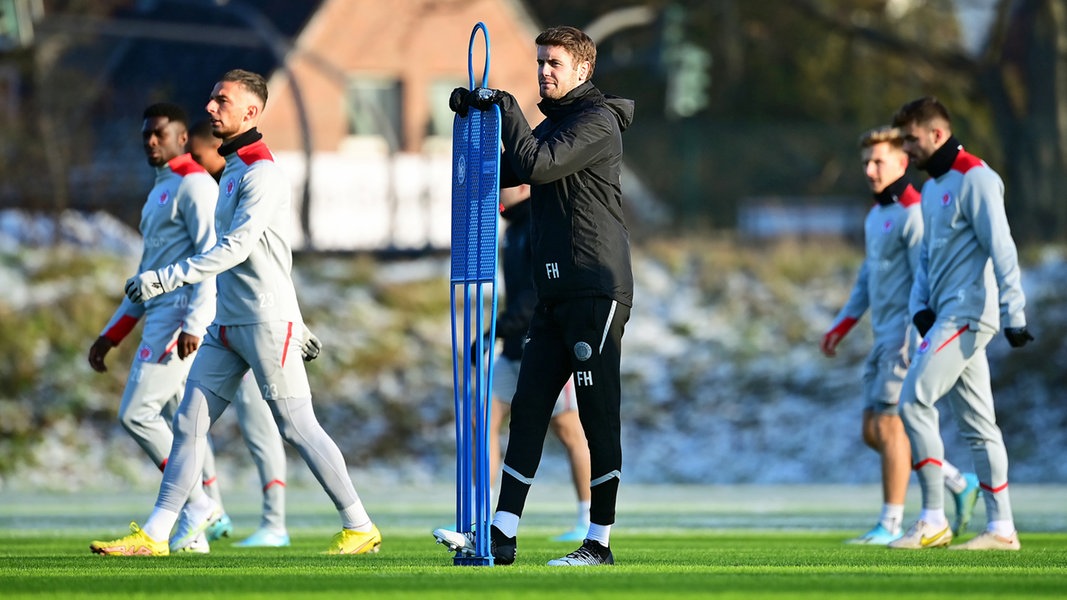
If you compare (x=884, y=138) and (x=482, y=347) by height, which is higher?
(x=884, y=138)

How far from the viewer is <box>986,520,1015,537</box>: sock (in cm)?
1113

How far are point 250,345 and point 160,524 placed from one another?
3.28ft

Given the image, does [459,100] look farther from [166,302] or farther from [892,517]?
[892,517]

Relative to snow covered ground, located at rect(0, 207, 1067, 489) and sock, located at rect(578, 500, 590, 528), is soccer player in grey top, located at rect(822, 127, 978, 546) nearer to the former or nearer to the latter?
sock, located at rect(578, 500, 590, 528)

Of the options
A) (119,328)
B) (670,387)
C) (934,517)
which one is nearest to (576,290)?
(119,328)

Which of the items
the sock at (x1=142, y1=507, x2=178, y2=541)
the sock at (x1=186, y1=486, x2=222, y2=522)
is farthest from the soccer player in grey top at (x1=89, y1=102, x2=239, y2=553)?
the sock at (x1=142, y1=507, x2=178, y2=541)

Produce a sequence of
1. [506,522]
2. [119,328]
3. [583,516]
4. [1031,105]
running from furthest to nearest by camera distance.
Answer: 1. [1031,105]
2. [583,516]
3. [119,328]
4. [506,522]

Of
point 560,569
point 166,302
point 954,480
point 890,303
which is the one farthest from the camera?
point 954,480

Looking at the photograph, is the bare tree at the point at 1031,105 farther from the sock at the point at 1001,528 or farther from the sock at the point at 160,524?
the sock at the point at 160,524

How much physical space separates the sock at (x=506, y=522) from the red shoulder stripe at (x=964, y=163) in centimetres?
390

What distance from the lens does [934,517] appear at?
11.6 m

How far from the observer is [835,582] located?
7.95 m

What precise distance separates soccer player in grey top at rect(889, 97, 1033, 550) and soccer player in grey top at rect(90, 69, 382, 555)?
11.1 feet

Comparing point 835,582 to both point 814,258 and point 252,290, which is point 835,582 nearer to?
point 252,290
